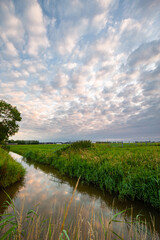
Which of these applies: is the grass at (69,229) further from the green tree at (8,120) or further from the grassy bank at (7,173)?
the green tree at (8,120)

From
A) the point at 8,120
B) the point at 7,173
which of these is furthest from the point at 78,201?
the point at 8,120

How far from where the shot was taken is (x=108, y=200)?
5965 mm

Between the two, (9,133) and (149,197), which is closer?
(149,197)

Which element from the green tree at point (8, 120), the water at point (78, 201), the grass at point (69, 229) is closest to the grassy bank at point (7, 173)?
the water at point (78, 201)

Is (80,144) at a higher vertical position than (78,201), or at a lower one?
higher

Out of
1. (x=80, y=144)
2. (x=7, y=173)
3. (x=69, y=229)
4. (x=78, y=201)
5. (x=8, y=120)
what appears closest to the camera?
(x=69, y=229)

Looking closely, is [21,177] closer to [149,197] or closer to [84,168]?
[84,168]

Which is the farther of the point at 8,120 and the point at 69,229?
the point at 8,120

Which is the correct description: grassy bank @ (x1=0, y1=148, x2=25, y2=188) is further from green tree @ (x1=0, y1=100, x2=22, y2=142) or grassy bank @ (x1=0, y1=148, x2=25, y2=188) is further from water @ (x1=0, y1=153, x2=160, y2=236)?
green tree @ (x1=0, y1=100, x2=22, y2=142)

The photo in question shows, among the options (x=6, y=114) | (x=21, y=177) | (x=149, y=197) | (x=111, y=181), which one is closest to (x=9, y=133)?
(x=6, y=114)

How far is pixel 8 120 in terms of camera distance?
96.7 feet

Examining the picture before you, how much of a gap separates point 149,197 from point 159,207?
48 centimetres

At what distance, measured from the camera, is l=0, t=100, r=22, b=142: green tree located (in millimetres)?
28667

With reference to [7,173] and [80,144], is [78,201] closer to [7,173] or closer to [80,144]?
[7,173]
